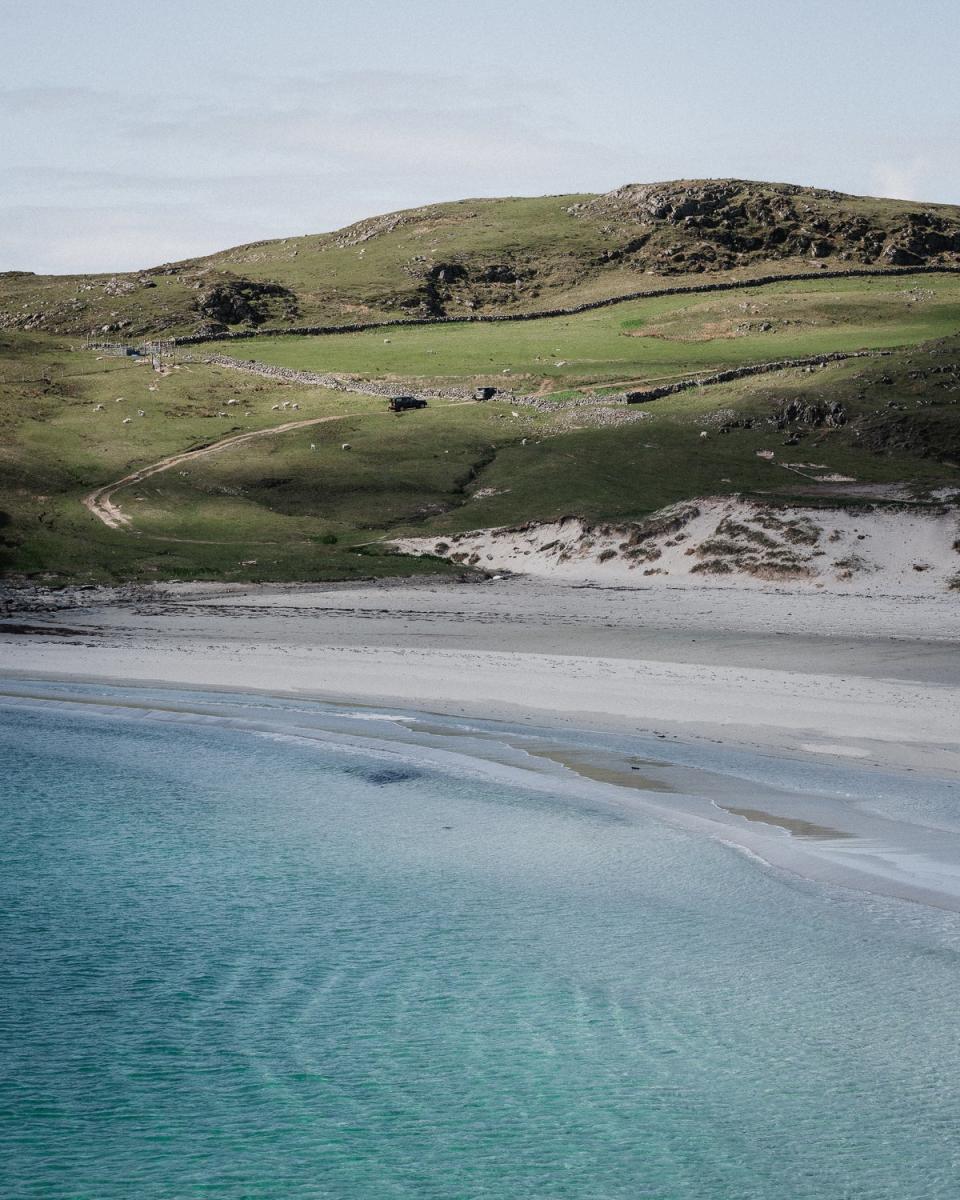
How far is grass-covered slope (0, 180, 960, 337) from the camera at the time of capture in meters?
119

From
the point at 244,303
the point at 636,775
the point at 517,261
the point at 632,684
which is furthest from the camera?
the point at 517,261

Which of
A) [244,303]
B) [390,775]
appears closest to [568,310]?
[244,303]

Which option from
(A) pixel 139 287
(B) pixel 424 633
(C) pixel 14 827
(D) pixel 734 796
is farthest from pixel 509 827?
(A) pixel 139 287

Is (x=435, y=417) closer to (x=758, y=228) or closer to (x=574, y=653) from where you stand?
(x=574, y=653)

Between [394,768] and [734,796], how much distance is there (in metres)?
4.80

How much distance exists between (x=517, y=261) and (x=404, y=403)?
8069 centimetres

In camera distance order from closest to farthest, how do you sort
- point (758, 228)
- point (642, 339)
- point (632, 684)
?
point (632, 684) < point (642, 339) < point (758, 228)

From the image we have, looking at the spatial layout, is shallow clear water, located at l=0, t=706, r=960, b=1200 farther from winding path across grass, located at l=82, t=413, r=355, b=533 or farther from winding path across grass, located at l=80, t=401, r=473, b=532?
winding path across grass, located at l=82, t=413, r=355, b=533

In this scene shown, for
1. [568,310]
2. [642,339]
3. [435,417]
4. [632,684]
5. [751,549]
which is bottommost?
[632,684]

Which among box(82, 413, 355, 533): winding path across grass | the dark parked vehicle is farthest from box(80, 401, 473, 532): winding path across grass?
the dark parked vehicle

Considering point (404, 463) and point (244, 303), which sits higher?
point (244, 303)

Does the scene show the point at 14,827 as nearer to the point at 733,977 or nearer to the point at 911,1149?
the point at 733,977

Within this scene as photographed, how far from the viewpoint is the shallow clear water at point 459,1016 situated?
767 centimetres

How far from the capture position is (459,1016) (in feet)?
32.0
